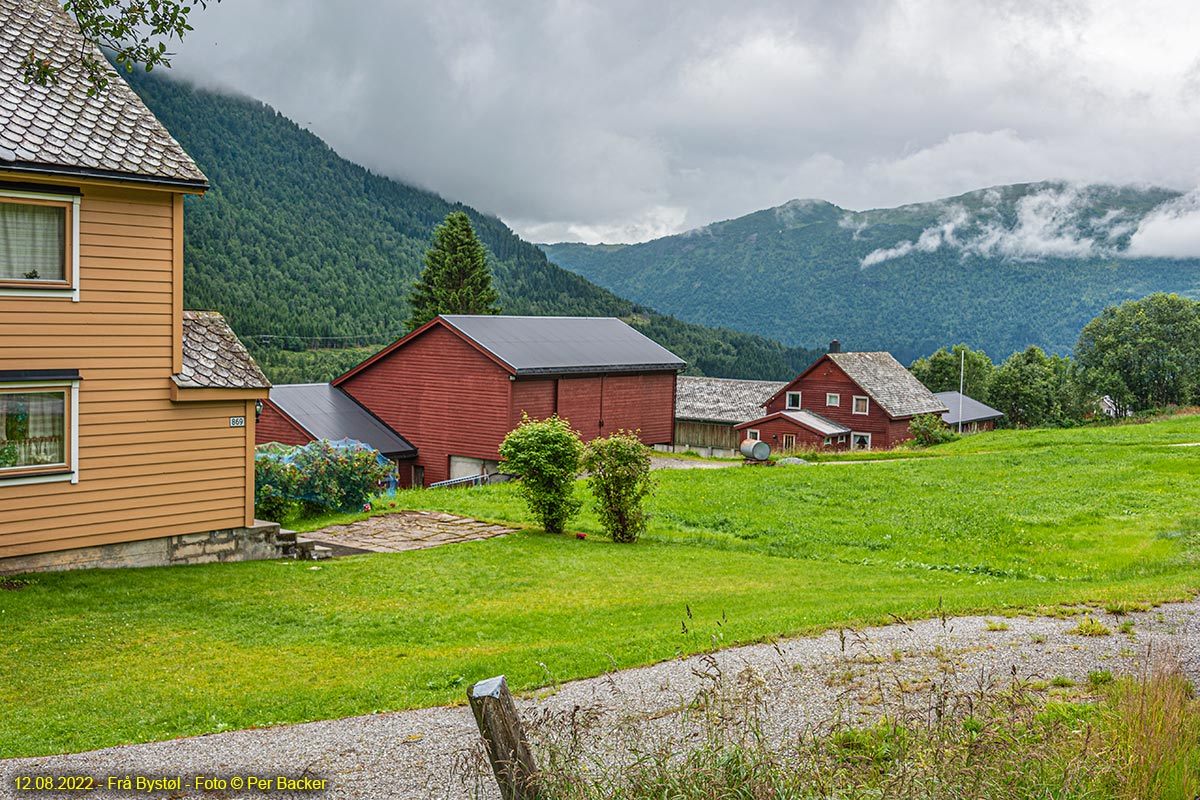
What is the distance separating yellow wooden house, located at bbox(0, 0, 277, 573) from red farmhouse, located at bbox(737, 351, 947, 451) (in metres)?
41.0

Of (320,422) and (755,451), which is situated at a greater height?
(320,422)

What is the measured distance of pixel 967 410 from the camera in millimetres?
71438

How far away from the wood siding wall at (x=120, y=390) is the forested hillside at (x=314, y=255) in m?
63.4

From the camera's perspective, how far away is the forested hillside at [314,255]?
292 ft

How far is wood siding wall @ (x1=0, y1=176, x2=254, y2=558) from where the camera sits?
41.8 ft

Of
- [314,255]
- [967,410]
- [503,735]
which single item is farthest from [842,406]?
[314,255]

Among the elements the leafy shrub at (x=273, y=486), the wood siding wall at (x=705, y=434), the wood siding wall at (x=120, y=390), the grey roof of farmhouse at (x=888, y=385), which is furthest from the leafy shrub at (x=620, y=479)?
the wood siding wall at (x=705, y=434)

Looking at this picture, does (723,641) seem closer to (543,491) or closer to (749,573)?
(749,573)

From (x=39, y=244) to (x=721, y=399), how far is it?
53.3 m

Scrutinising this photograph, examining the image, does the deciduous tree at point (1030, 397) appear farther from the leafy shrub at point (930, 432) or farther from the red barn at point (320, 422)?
the red barn at point (320, 422)

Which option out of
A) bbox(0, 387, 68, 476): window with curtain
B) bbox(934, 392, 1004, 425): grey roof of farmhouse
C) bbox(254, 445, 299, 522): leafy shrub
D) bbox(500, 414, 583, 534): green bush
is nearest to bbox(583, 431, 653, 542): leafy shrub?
bbox(500, 414, 583, 534): green bush

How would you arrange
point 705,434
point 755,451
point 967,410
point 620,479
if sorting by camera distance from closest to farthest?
point 620,479, point 755,451, point 705,434, point 967,410

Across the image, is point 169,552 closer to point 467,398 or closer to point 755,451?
point 467,398

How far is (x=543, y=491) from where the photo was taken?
62.3ft
